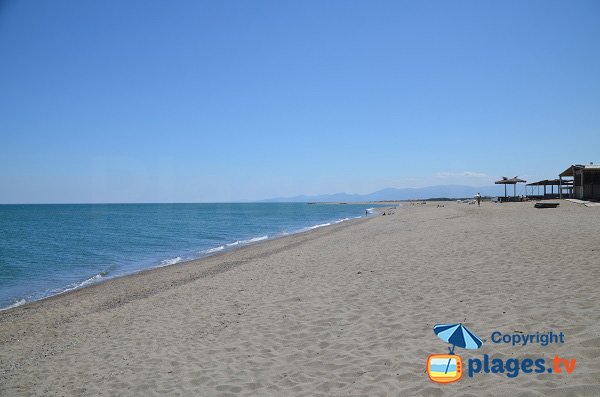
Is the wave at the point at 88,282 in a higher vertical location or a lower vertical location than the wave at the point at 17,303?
lower

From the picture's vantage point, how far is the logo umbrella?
4.59 meters

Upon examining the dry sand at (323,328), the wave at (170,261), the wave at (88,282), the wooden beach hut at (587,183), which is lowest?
the wave at (88,282)

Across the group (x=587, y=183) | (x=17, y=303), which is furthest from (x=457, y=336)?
(x=587, y=183)

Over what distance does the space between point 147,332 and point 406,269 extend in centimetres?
639

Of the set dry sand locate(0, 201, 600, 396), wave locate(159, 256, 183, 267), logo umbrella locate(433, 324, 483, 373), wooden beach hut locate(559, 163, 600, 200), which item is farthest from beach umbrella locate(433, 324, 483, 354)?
wooden beach hut locate(559, 163, 600, 200)

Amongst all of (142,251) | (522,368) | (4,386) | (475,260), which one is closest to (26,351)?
(4,386)

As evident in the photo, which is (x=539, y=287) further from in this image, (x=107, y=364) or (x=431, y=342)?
(x=107, y=364)

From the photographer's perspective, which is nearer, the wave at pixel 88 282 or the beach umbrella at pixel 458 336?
the beach umbrella at pixel 458 336

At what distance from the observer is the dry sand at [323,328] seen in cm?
417

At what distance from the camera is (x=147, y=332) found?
6.87 metres

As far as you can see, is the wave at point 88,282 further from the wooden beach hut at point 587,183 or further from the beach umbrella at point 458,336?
the wooden beach hut at point 587,183

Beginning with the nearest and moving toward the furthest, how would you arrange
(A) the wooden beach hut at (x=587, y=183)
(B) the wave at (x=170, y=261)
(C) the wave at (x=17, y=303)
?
1. (C) the wave at (x=17, y=303)
2. (B) the wave at (x=170, y=261)
3. (A) the wooden beach hut at (x=587, y=183)

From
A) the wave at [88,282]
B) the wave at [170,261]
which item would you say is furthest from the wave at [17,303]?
the wave at [170,261]

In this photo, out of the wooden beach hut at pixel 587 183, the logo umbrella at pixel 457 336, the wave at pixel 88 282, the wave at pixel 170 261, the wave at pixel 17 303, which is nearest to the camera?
the logo umbrella at pixel 457 336
